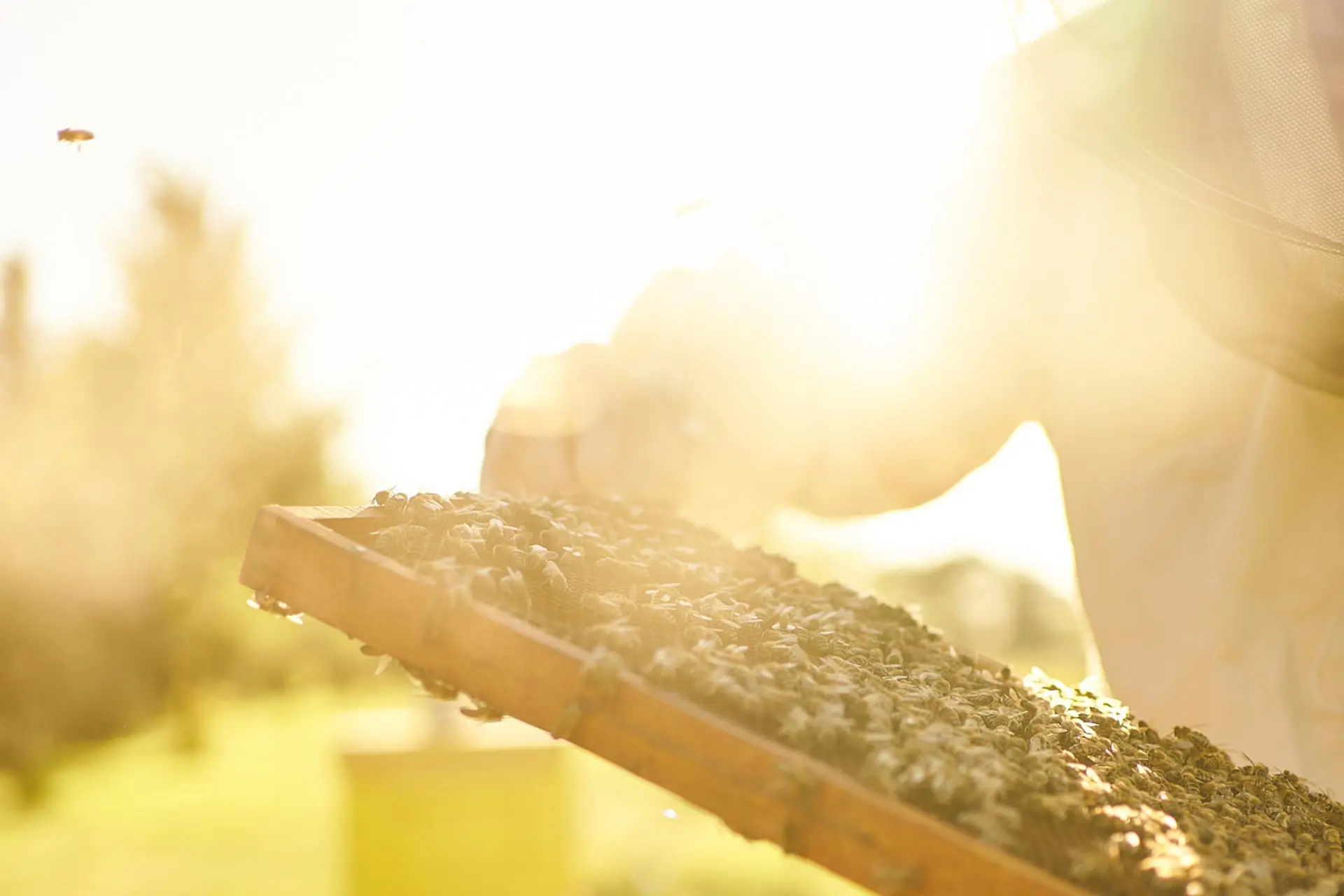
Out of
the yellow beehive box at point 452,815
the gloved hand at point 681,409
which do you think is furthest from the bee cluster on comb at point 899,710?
the yellow beehive box at point 452,815

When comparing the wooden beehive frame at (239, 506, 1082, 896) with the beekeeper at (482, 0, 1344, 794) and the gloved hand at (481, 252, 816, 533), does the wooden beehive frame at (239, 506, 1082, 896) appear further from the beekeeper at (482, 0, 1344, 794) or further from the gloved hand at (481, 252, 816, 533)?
the beekeeper at (482, 0, 1344, 794)

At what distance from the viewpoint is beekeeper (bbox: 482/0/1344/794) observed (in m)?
1.79

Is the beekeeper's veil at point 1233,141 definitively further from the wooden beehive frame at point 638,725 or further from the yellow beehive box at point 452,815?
the yellow beehive box at point 452,815

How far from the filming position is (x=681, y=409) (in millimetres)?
2539

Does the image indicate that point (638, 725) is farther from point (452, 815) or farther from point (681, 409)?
point (452, 815)

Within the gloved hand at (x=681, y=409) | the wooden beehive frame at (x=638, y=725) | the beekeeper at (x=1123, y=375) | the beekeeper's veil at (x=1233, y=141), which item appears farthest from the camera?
the gloved hand at (x=681, y=409)

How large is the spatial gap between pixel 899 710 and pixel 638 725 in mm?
354

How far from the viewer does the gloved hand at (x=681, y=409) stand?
2.30m

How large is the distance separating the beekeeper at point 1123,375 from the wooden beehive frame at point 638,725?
1.04 m

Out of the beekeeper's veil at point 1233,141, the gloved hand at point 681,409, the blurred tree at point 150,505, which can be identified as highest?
the beekeeper's veil at point 1233,141

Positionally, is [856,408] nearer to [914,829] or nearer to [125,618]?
[914,829]

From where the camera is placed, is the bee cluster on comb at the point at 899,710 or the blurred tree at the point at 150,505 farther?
the blurred tree at the point at 150,505

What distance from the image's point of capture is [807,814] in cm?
103

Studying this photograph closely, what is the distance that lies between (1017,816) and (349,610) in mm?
832
